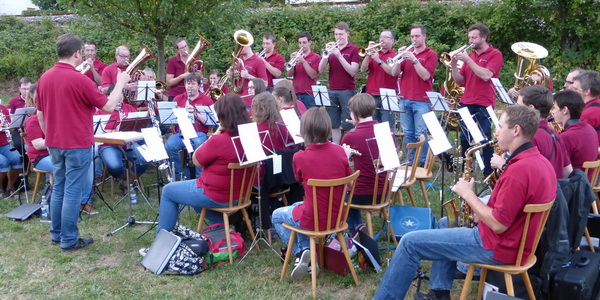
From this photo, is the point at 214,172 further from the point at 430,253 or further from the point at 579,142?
the point at 579,142

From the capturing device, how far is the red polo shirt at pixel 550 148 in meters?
3.96

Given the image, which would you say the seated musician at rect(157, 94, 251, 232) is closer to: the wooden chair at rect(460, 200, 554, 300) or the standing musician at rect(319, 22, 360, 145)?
the wooden chair at rect(460, 200, 554, 300)

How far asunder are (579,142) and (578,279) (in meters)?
1.42

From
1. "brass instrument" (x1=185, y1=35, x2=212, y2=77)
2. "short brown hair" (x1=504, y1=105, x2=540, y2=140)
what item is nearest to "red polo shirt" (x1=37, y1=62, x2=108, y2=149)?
"brass instrument" (x1=185, y1=35, x2=212, y2=77)

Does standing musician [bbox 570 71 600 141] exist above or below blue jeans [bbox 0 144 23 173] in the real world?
above

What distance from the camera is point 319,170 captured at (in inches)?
161

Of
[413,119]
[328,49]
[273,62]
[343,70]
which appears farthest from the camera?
[273,62]

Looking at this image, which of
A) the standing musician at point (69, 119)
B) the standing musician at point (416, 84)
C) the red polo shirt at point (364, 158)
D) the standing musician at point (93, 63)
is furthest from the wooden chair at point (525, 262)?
the standing musician at point (93, 63)

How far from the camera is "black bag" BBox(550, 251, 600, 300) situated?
11.5ft

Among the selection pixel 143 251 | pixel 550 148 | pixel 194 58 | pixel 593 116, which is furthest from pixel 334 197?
pixel 194 58

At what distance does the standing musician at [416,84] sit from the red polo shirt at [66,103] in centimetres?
416

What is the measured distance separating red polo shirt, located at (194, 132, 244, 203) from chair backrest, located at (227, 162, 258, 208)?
19mm

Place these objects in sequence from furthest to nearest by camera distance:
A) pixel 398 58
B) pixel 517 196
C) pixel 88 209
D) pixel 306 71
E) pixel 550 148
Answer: pixel 306 71 < pixel 398 58 < pixel 88 209 < pixel 550 148 < pixel 517 196

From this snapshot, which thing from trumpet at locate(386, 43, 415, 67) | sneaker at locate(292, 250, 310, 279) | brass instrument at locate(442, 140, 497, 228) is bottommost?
sneaker at locate(292, 250, 310, 279)
